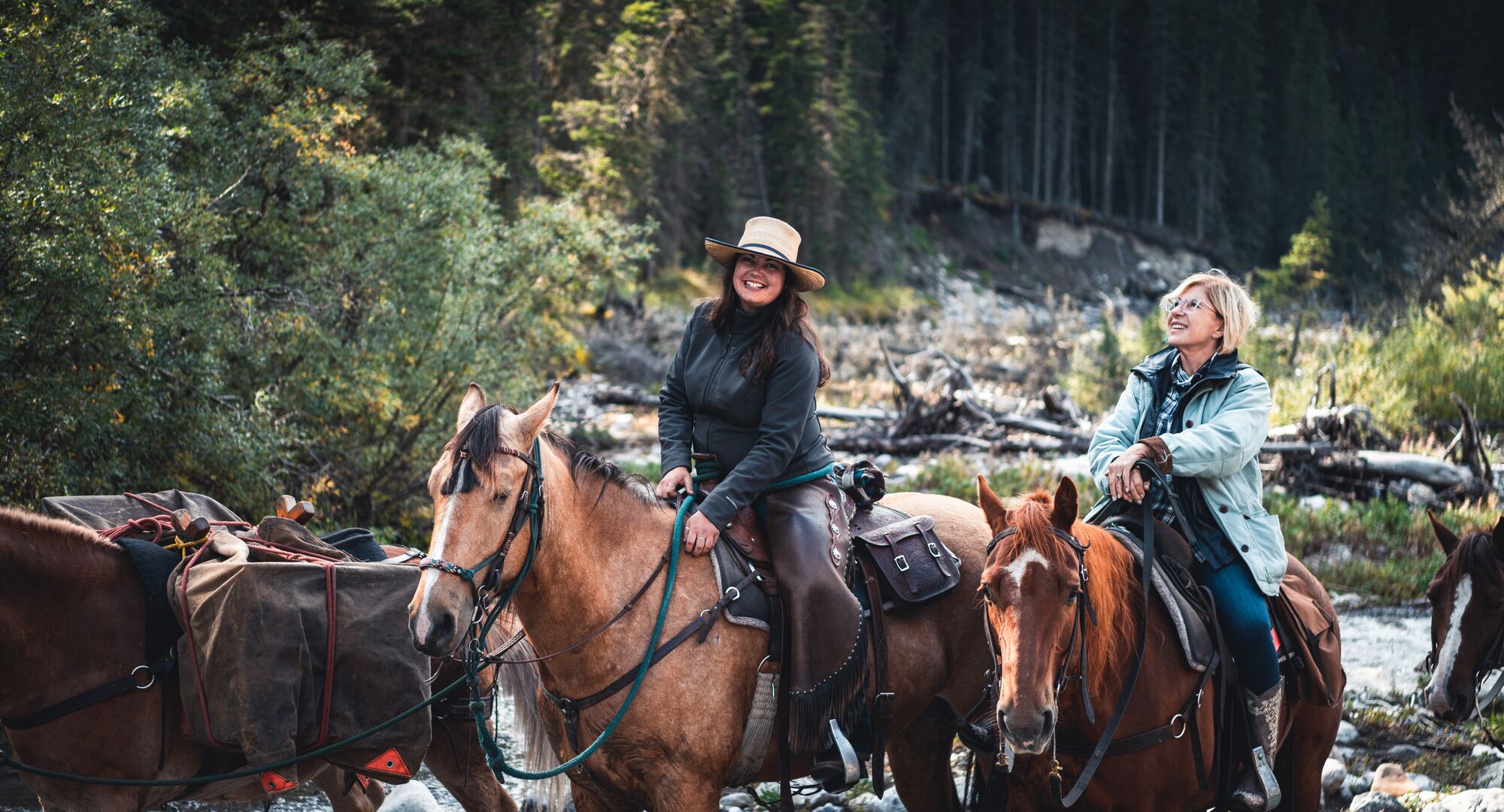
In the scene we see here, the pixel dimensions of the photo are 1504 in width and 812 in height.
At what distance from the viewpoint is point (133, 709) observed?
12.9ft

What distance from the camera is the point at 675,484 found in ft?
14.1

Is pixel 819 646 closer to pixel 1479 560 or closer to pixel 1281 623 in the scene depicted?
pixel 1281 623

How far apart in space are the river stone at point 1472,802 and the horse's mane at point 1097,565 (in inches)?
118

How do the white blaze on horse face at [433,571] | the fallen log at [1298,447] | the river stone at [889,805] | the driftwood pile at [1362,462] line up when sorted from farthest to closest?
the fallen log at [1298,447], the driftwood pile at [1362,462], the river stone at [889,805], the white blaze on horse face at [433,571]

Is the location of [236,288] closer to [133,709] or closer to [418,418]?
[418,418]

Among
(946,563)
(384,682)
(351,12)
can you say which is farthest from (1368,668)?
(351,12)

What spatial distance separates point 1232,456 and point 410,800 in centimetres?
455

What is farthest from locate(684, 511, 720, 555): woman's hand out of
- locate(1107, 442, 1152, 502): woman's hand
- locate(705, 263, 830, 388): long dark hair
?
locate(1107, 442, 1152, 502): woman's hand

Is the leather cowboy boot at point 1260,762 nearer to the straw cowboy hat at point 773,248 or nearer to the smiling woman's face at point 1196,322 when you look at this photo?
the smiling woman's face at point 1196,322

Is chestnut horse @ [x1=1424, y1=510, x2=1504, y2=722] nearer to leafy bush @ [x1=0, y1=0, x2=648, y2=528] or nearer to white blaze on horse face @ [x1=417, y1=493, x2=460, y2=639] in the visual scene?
white blaze on horse face @ [x1=417, y1=493, x2=460, y2=639]

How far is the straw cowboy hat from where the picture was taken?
13.8 feet

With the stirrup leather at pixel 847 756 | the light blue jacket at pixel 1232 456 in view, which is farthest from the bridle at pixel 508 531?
the light blue jacket at pixel 1232 456

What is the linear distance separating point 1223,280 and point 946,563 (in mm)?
Answer: 1722

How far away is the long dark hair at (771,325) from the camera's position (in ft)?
13.5
